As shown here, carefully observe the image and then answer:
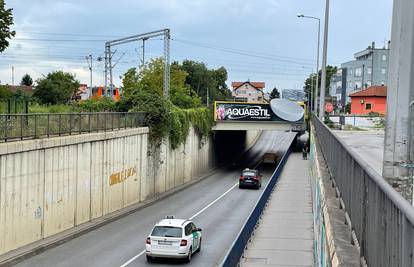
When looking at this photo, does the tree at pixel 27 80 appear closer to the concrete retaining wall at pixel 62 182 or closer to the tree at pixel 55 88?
the tree at pixel 55 88

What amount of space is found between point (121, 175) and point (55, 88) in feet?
220

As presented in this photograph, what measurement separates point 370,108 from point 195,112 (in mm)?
36757

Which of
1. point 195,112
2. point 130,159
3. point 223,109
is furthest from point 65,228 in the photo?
point 223,109

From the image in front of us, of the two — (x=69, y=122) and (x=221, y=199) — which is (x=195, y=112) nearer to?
(x=221, y=199)

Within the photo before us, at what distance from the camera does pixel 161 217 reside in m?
35.7

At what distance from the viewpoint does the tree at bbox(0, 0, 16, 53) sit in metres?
35.5

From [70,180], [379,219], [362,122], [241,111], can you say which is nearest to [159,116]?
[70,180]

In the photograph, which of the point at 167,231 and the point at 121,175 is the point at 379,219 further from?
the point at 121,175

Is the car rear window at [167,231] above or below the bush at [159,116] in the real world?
below

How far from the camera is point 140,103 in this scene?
44.1 m

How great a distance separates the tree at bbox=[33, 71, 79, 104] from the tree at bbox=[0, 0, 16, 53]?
54056mm

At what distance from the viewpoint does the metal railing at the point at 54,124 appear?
24.6m

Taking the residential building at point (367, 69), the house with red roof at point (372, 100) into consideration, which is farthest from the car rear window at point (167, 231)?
the residential building at point (367, 69)

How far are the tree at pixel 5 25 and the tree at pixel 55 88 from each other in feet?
177
